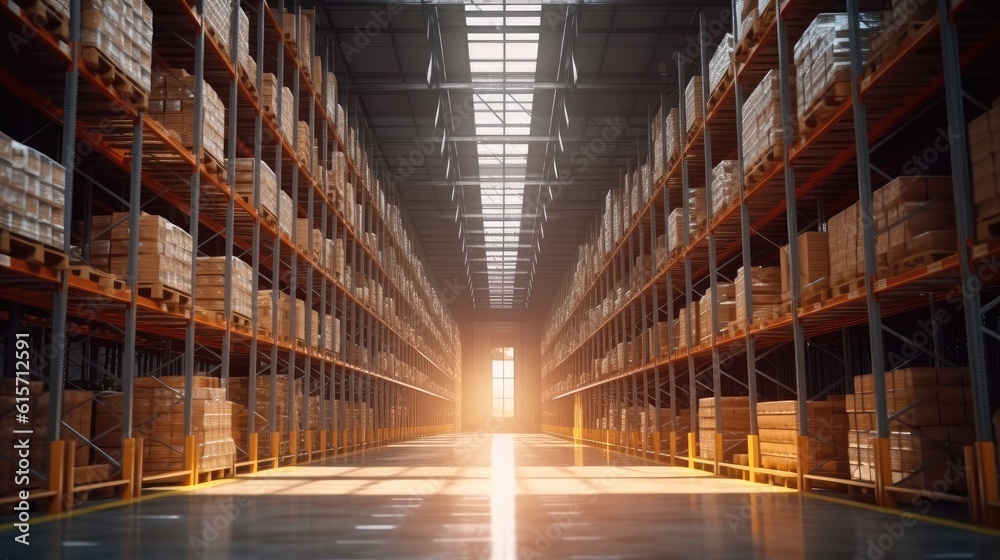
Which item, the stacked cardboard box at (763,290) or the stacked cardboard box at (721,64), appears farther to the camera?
the stacked cardboard box at (721,64)

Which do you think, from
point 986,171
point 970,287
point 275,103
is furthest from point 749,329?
point 275,103

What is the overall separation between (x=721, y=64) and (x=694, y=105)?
1500 millimetres

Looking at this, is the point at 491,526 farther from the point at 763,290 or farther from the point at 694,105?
the point at 694,105

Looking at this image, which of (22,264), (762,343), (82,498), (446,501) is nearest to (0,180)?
(22,264)

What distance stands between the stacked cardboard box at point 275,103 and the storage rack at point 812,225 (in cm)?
679

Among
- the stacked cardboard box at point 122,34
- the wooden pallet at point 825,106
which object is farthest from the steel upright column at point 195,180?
the wooden pallet at point 825,106

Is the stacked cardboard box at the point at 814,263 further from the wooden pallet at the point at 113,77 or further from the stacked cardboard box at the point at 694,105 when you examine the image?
the wooden pallet at the point at 113,77

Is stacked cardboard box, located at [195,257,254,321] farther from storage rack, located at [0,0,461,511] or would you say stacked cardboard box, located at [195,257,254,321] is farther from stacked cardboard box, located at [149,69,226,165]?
stacked cardboard box, located at [149,69,226,165]

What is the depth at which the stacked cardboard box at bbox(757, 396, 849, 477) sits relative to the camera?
10.1m

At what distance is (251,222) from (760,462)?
317 inches

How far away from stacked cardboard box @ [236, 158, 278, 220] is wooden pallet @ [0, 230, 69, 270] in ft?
18.6

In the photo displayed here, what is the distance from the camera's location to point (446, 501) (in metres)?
8.69

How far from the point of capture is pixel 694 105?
14805 mm

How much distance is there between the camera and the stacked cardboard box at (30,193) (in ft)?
22.2
